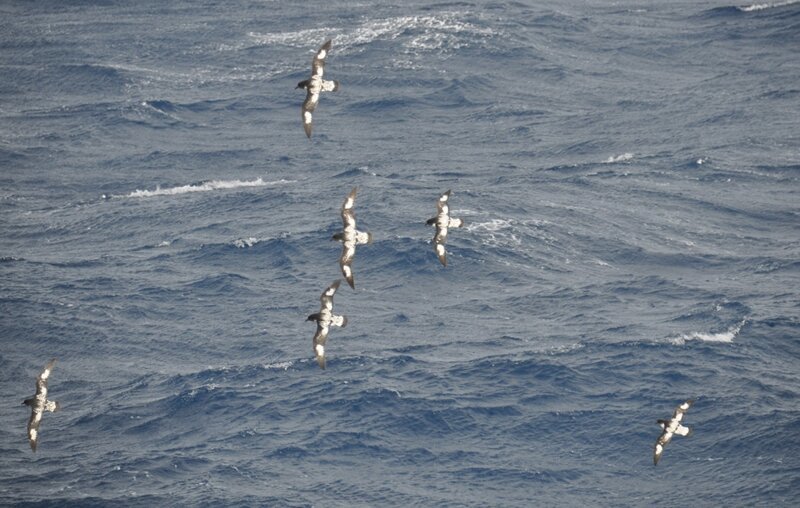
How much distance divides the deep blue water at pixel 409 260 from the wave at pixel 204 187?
346 millimetres

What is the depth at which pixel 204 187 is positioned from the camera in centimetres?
8994

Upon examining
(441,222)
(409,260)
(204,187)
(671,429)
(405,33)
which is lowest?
(204,187)

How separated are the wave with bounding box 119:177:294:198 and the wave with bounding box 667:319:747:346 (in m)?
32.1

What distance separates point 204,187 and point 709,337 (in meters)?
36.3

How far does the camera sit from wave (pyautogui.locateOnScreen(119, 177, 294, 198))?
8938cm

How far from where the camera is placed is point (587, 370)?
65.1 m

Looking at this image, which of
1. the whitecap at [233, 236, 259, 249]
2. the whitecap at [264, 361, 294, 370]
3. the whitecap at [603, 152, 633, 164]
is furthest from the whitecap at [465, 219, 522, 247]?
the whitecap at [264, 361, 294, 370]

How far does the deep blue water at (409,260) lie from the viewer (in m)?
60.1

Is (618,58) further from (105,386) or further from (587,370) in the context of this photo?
(105,386)

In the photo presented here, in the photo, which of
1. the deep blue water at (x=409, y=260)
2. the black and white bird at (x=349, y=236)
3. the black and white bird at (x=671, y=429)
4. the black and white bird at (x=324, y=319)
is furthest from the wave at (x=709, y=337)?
the black and white bird at (x=349, y=236)

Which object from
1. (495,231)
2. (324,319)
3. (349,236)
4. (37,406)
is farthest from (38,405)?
(495,231)

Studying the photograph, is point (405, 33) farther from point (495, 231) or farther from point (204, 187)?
point (495, 231)

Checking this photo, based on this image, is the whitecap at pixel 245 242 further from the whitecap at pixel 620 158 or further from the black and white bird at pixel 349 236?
the black and white bird at pixel 349 236

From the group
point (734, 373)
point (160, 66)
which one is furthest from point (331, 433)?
point (160, 66)
